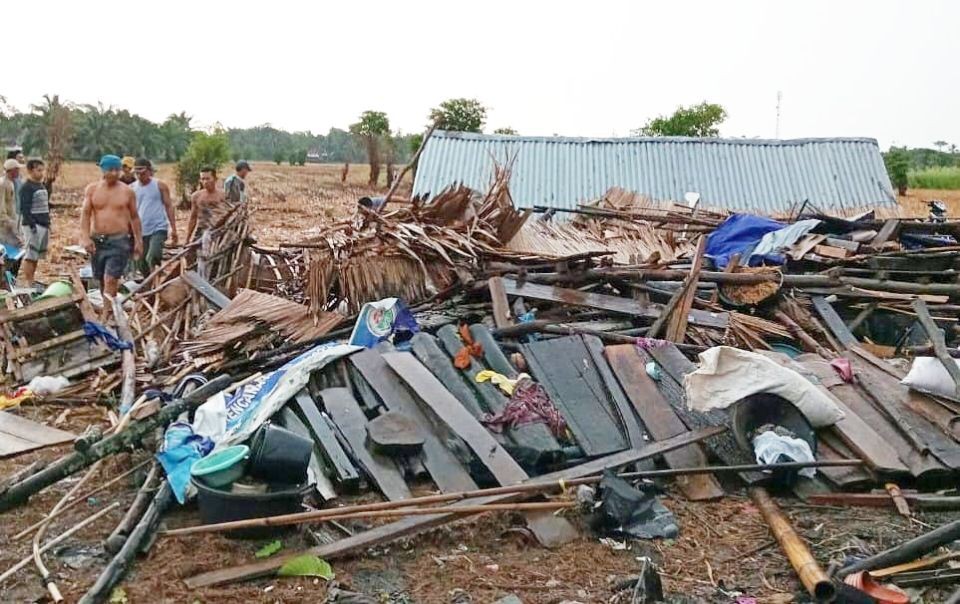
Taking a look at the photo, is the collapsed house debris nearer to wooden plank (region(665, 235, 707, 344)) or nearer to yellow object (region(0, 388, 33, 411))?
wooden plank (region(665, 235, 707, 344))

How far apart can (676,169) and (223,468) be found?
13758 millimetres

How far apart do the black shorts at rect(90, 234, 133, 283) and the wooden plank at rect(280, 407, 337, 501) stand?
4219 mm

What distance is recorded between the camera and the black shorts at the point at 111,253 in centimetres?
865

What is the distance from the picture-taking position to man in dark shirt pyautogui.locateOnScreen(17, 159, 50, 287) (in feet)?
31.1

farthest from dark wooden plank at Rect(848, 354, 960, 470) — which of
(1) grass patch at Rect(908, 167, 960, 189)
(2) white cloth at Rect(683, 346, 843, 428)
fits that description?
(1) grass patch at Rect(908, 167, 960, 189)

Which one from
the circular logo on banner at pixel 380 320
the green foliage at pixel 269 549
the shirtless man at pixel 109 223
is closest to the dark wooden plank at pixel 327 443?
the green foliage at pixel 269 549

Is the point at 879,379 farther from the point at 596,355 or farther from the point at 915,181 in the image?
the point at 915,181

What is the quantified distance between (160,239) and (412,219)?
4.04 meters

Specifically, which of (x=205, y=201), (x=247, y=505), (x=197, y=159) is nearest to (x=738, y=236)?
(x=205, y=201)

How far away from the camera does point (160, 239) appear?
10.2m

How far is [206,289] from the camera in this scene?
815 cm

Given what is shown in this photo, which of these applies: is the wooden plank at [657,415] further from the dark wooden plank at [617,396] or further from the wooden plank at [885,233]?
the wooden plank at [885,233]

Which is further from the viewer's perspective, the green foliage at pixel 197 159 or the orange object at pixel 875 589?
the green foliage at pixel 197 159

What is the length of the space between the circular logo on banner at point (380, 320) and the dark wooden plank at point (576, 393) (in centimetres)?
Result: 116
